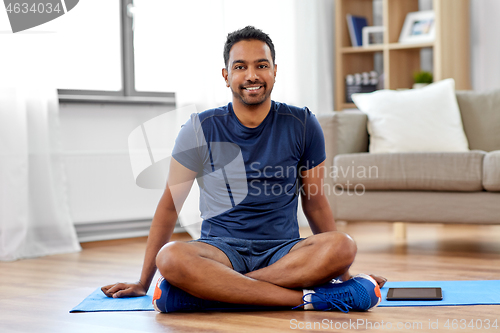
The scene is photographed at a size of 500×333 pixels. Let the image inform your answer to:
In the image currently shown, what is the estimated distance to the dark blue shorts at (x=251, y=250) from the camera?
64.3 inches

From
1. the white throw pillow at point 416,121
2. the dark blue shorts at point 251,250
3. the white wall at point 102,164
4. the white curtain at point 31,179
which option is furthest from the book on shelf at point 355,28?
the dark blue shorts at point 251,250

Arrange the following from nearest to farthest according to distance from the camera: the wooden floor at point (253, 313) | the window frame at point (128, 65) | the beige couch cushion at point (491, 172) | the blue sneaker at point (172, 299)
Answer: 1. the wooden floor at point (253, 313)
2. the blue sneaker at point (172, 299)
3. the beige couch cushion at point (491, 172)
4. the window frame at point (128, 65)

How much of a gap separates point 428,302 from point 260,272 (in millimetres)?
473

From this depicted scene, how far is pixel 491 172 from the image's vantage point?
2.50 meters

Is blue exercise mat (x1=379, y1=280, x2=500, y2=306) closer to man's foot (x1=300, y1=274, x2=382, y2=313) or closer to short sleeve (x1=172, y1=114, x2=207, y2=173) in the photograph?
man's foot (x1=300, y1=274, x2=382, y2=313)

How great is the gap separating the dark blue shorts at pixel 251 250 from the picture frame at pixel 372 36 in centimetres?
283

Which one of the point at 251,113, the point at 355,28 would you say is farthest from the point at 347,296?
the point at 355,28

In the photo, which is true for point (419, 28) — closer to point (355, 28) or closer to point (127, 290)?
point (355, 28)

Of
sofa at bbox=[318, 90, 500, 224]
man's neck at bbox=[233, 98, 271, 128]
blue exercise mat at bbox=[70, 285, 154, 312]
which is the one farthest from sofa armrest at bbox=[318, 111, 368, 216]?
blue exercise mat at bbox=[70, 285, 154, 312]

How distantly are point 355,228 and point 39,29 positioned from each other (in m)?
2.17

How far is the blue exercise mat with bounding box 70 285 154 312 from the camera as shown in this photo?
166 cm

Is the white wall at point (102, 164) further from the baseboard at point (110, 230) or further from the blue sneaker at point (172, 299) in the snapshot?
the blue sneaker at point (172, 299)

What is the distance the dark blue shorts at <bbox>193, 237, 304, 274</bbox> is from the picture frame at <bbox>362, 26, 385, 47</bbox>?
2834 mm

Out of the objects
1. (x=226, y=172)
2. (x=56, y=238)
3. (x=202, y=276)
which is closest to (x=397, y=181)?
(x=226, y=172)
